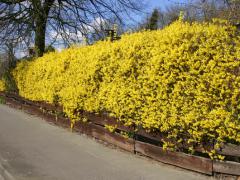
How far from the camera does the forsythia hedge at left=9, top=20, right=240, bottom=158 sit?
6.90 meters

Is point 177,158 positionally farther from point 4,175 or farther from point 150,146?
point 4,175

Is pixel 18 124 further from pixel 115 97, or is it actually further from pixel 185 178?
pixel 185 178

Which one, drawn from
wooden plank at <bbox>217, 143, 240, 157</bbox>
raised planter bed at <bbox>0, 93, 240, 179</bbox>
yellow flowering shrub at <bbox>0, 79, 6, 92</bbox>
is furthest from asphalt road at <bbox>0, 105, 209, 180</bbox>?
yellow flowering shrub at <bbox>0, 79, 6, 92</bbox>

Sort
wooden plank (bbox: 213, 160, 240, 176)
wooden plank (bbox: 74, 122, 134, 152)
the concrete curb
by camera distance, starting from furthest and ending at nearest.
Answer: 1. wooden plank (bbox: 74, 122, 134, 152)
2. the concrete curb
3. wooden plank (bbox: 213, 160, 240, 176)

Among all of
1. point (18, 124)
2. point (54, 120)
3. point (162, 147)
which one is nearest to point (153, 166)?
point (162, 147)

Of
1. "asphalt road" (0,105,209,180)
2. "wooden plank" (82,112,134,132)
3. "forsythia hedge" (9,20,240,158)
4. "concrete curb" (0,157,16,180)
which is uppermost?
"forsythia hedge" (9,20,240,158)

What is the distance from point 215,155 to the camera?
23.5 feet

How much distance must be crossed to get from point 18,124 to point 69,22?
30.8 ft

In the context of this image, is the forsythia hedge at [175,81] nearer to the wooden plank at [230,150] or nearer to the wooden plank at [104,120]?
the wooden plank at [230,150]

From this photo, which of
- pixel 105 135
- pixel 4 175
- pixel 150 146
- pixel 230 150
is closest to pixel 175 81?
pixel 230 150

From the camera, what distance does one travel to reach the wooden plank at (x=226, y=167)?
686 centimetres

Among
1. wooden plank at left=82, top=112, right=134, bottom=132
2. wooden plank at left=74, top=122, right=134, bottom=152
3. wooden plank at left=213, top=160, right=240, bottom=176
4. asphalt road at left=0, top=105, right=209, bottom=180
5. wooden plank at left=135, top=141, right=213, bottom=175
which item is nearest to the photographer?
wooden plank at left=213, top=160, right=240, bottom=176

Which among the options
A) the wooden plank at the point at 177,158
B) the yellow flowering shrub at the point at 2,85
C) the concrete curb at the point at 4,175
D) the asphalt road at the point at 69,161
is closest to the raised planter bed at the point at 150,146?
the wooden plank at the point at 177,158

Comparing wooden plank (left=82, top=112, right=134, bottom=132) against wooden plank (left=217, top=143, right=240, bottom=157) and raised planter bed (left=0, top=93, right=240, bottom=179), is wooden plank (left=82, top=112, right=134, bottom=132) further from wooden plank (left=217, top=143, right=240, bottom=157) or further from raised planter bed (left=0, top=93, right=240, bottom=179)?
wooden plank (left=217, top=143, right=240, bottom=157)
